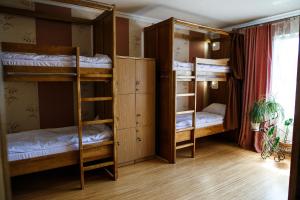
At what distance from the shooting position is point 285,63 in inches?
133

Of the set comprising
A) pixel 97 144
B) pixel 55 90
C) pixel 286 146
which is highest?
pixel 55 90

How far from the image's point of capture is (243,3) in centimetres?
298

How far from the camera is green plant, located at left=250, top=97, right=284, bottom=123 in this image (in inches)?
130

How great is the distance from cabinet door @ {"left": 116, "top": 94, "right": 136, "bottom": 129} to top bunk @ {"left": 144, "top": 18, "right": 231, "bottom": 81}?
737 millimetres

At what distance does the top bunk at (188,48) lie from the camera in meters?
3.10

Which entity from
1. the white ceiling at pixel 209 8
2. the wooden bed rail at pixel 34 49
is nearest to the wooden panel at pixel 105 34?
the white ceiling at pixel 209 8

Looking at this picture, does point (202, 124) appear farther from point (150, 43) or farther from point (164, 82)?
point (150, 43)

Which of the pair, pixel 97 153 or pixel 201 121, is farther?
pixel 201 121

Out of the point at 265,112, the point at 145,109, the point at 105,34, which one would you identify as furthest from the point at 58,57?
the point at 265,112

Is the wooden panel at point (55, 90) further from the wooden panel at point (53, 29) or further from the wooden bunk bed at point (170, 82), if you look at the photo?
the wooden bunk bed at point (170, 82)

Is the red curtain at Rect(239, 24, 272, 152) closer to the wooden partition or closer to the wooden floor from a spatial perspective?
the wooden floor

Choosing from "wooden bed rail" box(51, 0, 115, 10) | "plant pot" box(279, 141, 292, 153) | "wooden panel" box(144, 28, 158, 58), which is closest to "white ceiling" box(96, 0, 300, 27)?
"wooden panel" box(144, 28, 158, 58)

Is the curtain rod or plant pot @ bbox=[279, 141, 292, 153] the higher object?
the curtain rod

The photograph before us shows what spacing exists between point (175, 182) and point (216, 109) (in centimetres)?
214
